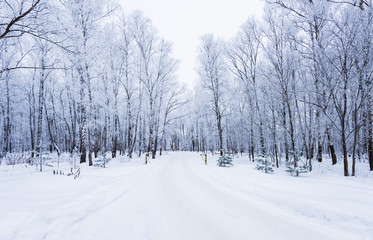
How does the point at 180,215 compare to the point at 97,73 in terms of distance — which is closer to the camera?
the point at 180,215

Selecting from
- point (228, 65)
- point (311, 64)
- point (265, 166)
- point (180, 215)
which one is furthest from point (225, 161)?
point (228, 65)

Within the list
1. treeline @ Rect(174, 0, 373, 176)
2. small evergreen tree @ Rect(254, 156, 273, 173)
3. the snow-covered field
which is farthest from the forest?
the snow-covered field

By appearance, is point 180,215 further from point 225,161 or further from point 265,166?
point 225,161

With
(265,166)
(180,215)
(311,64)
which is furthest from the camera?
(311,64)

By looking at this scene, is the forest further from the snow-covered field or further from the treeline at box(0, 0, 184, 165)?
the snow-covered field

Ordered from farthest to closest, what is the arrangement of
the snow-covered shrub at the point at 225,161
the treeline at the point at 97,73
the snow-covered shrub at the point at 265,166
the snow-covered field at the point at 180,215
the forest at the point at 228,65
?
the snow-covered shrub at the point at 225,161 → the treeline at the point at 97,73 → the snow-covered shrub at the point at 265,166 → the forest at the point at 228,65 → the snow-covered field at the point at 180,215

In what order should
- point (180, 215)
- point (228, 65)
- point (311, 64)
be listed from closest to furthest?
point (180, 215)
point (311, 64)
point (228, 65)

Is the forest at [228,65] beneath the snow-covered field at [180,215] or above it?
above

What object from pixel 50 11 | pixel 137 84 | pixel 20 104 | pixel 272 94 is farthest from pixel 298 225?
pixel 20 104

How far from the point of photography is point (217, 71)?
2070cm

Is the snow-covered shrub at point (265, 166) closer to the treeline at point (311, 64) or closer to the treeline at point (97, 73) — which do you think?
the treeline at point (311, 64)

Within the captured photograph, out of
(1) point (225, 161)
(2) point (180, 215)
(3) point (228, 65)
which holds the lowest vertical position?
(1) point (225, 161)

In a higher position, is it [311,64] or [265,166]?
[311,64]

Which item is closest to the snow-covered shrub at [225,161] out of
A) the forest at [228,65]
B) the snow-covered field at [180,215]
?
the forest at [228,65]
